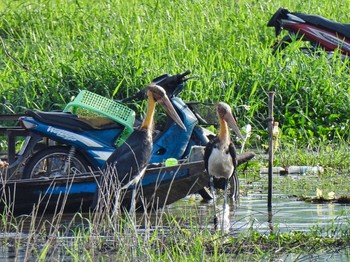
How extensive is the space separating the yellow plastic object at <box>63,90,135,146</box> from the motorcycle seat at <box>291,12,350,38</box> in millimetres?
5294

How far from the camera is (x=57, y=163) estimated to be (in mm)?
10211

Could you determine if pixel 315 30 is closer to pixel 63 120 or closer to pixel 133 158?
pixel 63 120

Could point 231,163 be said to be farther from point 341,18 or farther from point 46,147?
point 341,18

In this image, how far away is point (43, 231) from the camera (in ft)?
27.8

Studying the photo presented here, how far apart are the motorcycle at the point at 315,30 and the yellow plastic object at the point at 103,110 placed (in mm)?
5166

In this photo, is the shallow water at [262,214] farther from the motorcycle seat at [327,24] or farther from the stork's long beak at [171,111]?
the motorcycle seat at [327,24]

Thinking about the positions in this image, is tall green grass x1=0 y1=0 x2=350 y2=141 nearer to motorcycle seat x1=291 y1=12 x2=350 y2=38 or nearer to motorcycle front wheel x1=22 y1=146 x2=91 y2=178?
motorcycle seat x1=291 y1=12 x2=350 y2=38

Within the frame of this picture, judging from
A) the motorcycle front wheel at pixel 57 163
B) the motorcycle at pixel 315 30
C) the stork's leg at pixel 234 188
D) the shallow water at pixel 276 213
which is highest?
the motorcycle at pixel 315 30

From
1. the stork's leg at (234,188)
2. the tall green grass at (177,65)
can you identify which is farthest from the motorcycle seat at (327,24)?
the stork's leg at (234,188)

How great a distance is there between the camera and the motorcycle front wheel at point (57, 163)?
10117 mm

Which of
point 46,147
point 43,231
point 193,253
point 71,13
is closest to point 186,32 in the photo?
point 71,13

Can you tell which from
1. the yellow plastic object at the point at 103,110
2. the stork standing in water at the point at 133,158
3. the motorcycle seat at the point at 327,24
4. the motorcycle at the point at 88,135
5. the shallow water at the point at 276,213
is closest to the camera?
the shallow water at the point at 276,213

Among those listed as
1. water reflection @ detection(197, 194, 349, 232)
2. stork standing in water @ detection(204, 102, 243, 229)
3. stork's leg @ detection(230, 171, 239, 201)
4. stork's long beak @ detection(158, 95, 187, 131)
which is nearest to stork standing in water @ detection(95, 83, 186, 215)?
stork's long beak @ detection(158, 95, 187, 131)

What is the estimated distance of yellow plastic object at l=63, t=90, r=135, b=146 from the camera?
33.7ft
